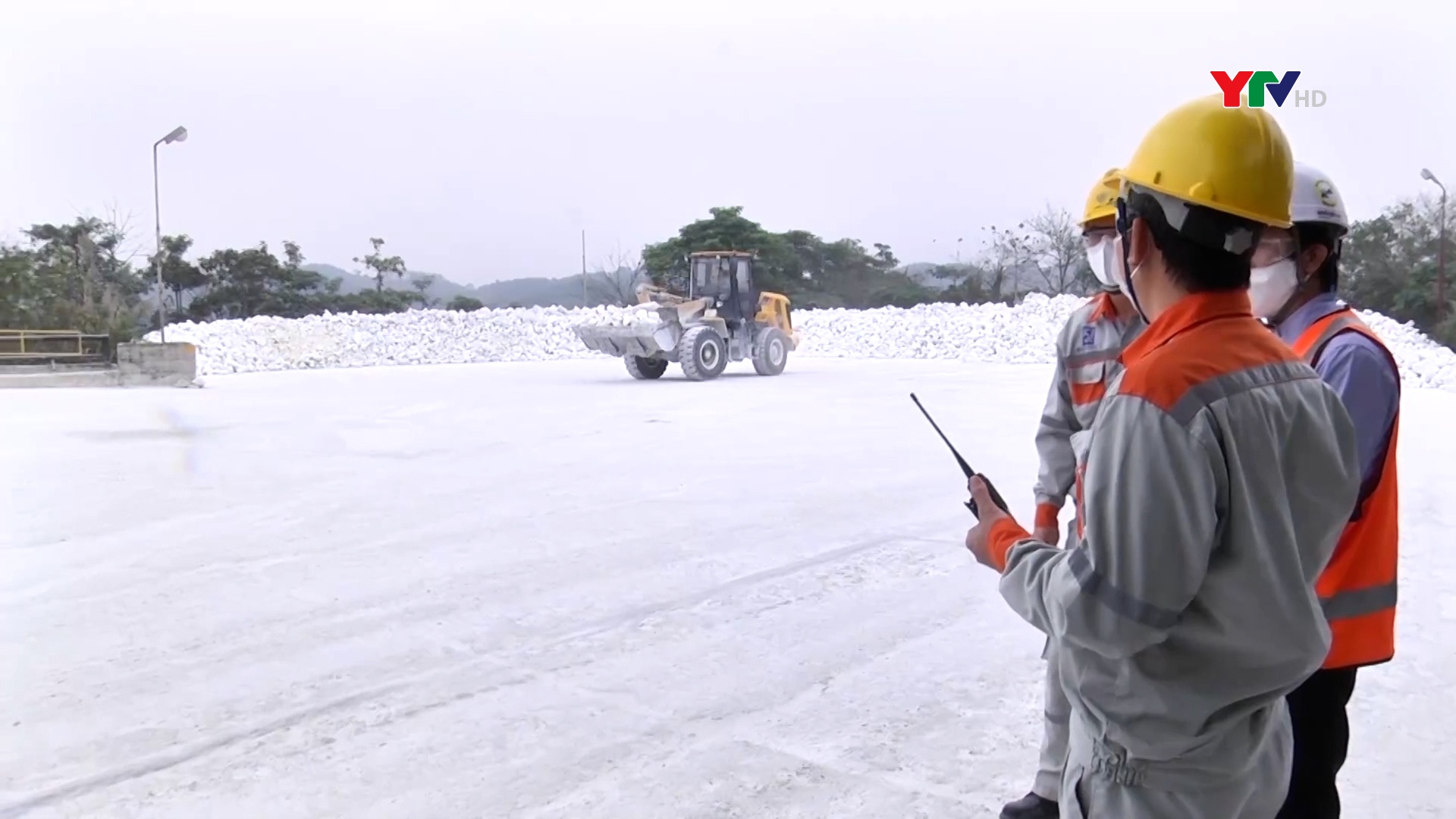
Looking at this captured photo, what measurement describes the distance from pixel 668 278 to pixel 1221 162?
2701 cm

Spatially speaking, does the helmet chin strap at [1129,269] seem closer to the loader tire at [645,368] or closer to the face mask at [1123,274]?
the face mask at [1123,274]

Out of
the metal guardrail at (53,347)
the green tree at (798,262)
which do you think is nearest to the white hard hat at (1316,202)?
the metal guardrail at (53,347)

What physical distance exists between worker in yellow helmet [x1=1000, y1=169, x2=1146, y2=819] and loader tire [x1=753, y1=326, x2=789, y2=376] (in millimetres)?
15260

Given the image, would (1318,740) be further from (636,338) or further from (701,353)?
(636,338)

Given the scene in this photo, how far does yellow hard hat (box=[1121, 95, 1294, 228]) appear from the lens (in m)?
1.40

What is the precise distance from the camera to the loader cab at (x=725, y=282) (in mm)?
17984

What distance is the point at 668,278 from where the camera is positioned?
2816cm

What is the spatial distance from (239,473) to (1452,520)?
7.81m

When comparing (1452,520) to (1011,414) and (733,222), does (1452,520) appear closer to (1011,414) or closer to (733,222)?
(1011,414)

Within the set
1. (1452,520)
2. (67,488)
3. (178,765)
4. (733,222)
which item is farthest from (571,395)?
(733,222)

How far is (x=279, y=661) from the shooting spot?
3.89m

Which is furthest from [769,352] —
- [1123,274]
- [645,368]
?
[1123,274]

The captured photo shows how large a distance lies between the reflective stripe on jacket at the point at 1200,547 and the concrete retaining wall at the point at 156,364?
18332 mm

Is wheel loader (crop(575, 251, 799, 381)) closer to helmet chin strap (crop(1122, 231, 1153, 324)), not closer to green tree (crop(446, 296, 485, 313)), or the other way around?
helmet chin strap (crop(1122, 231, 1153, 324))
